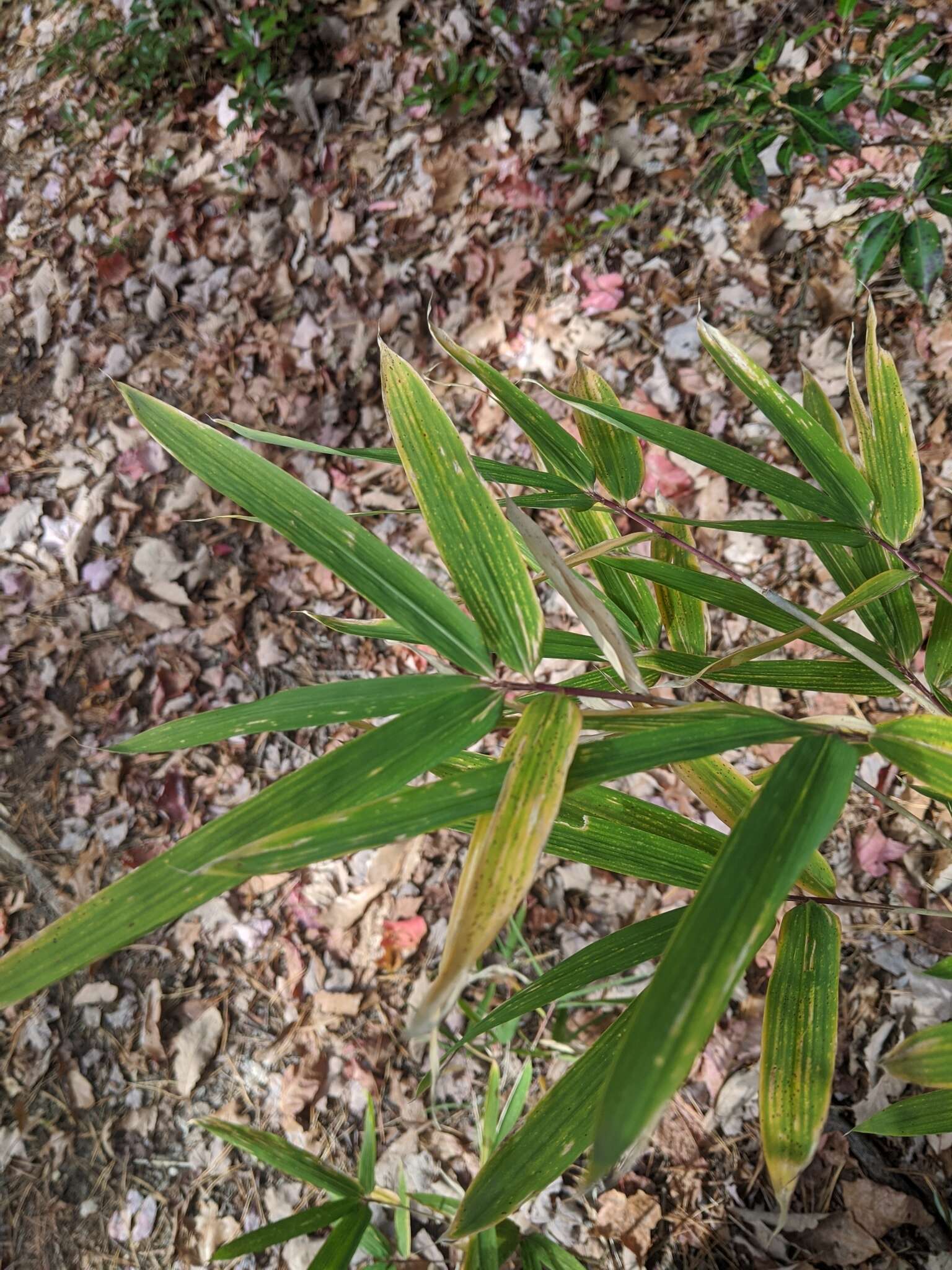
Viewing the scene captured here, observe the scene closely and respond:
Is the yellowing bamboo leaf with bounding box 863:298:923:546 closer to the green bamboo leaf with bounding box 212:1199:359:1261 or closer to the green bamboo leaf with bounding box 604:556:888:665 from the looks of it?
the green bamboo leaf with bounding box 604:556:888:665

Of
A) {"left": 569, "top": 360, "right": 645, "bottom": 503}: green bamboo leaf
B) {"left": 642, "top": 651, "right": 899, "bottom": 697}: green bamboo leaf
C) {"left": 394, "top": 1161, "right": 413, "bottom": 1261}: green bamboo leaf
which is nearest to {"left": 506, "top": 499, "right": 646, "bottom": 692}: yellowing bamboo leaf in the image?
{"left": 642, "top": 651, "right": 899, "bottom": 697}: green bamboo leaf

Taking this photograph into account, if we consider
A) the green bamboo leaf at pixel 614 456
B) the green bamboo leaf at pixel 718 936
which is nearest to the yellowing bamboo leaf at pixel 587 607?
the green bamboo leaf at pixel 718 936

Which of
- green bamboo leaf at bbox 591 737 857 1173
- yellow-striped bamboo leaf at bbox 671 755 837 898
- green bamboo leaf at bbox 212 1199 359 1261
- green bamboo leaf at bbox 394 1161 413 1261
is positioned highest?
green bamboo leaf at bbox 591 737 857 1173

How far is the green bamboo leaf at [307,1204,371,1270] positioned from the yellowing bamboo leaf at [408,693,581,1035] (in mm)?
663

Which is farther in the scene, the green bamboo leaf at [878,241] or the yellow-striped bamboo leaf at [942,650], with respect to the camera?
the green bamboo leaf at [878,241]

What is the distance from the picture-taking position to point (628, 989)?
128 centimetres

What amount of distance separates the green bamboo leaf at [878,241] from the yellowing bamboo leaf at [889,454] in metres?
0.50

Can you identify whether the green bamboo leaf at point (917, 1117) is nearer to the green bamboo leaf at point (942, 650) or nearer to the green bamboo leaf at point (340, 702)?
the green bamboo leaf at point (942, 650)

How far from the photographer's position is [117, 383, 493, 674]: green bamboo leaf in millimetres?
483

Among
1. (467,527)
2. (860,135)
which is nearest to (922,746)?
(467,527)

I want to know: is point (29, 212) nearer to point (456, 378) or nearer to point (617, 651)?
point (456, 378)

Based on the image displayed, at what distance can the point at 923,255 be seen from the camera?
43.1 inches

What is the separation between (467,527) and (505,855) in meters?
0.22

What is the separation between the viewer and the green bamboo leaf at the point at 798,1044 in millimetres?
497
